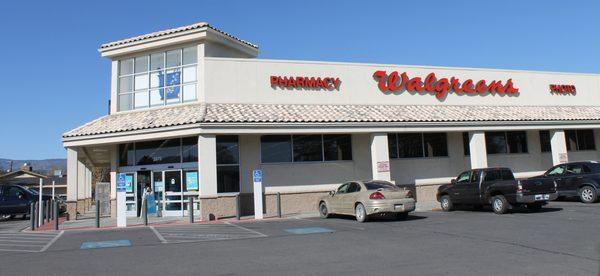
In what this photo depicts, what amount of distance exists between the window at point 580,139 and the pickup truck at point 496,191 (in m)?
11.1

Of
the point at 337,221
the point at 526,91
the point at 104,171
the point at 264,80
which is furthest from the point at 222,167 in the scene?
the point at 104,171

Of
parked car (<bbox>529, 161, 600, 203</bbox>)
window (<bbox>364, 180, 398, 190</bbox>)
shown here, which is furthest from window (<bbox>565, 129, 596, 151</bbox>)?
window (<bbox>364, 180, 398, 190</bbox>)

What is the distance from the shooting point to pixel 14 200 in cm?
2597

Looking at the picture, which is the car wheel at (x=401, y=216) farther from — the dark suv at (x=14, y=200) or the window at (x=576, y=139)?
the dark suv at (x=14, y=200)

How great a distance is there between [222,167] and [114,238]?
723cm

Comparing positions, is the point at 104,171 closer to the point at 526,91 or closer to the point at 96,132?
the point at 96,132

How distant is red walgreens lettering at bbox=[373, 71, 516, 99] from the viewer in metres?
24.8

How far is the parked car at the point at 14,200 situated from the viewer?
2561 cm

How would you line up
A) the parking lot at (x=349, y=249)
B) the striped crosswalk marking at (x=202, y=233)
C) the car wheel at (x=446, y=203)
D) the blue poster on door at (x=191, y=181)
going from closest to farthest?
the parking lot at (x=349, y=249)
the striped crosswalk marking at (x=202, y=233)
the car wheel at (x=446, y=203)
the blue poster on door at (x=191, y=181)

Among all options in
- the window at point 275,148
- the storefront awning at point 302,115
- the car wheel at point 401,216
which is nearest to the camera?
the car wheel at point 401,216

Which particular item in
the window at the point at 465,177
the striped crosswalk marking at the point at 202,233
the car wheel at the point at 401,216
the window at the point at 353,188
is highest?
the window at the point at 465,177

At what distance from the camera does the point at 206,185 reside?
19.3 meters

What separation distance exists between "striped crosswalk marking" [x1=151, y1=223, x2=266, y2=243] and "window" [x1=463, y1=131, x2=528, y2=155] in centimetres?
1428

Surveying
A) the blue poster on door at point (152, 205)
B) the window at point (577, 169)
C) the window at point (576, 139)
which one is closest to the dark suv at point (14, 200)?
the blue poster on door at point (152, 205)
